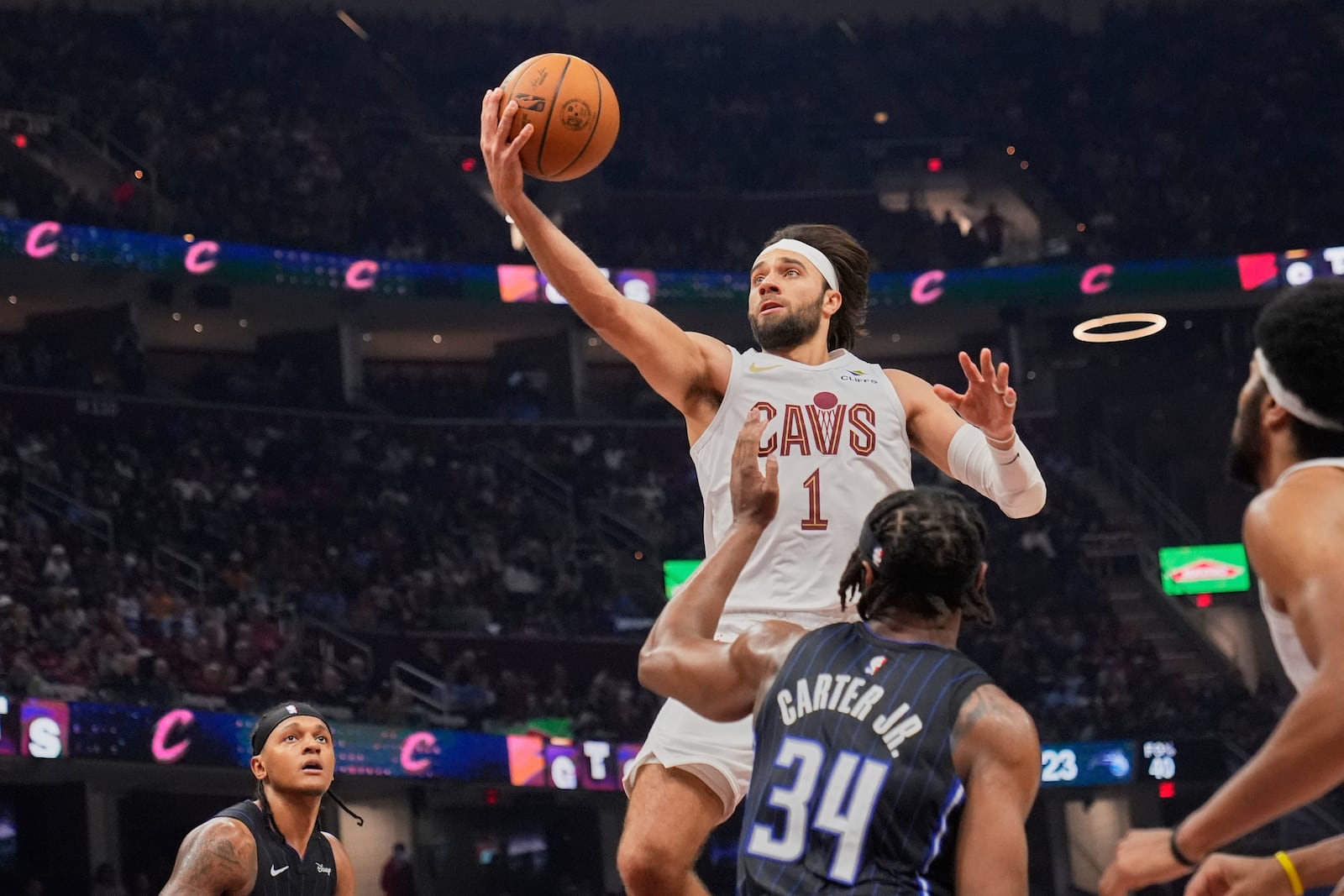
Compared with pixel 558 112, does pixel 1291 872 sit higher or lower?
lower

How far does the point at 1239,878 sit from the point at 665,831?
65.2 inches

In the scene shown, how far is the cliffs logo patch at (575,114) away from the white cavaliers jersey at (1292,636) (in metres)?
2.93

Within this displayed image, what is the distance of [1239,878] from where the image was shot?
329cm

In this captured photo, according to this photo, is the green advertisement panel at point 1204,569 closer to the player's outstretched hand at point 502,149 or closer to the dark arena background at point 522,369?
the dark arena background at point 522,369

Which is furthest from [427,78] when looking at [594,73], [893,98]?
[594,73]

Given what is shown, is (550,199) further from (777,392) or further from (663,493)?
(777,392)

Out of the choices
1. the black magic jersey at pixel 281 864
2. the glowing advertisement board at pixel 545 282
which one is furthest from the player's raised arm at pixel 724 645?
the glowing advertisement board at pixel 545 282

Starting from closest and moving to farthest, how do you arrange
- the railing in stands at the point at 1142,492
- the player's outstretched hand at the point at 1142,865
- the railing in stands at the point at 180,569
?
the player's outstretched hand at the point at 1142,865
the railing in stands at the point at 180,569
the railing in stands at the point at 1142,492

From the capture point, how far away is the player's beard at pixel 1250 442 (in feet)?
10.3

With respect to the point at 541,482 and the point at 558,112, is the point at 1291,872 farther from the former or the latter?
the point at 541,482

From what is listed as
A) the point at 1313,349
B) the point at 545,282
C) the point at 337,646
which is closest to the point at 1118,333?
the point at 545,282

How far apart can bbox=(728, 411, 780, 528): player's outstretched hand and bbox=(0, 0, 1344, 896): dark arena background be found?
14600 mm

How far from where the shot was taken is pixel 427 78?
3100 cm

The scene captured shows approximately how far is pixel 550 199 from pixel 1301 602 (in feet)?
92.2
